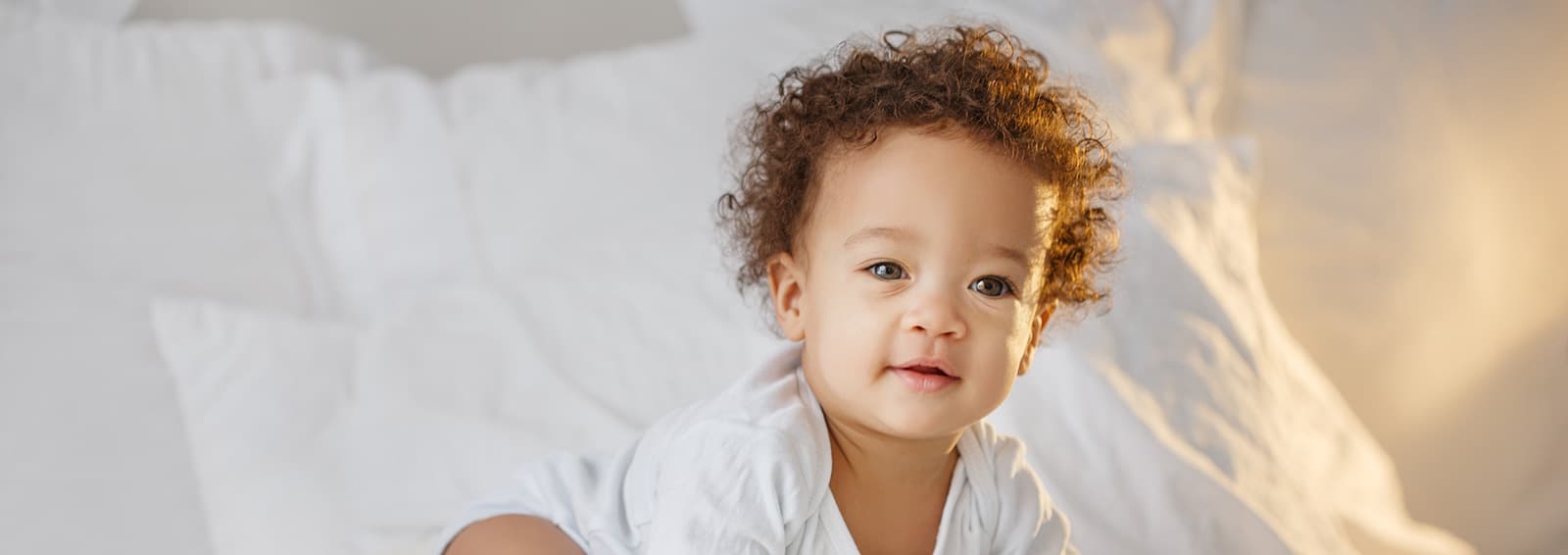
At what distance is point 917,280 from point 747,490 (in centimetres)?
18

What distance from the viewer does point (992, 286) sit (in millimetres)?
925

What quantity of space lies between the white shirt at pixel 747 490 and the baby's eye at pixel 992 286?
0.15 meters

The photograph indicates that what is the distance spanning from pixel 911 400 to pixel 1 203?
134 centimetres

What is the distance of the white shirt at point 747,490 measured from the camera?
0.88 meters

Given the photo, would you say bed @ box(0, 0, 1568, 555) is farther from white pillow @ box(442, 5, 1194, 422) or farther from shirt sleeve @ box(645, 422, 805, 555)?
shirt sleeve @ box(645, 422, 805, 555)

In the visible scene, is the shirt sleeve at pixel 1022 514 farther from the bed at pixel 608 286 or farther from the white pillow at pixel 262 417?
the white pillow at pixel 262 417

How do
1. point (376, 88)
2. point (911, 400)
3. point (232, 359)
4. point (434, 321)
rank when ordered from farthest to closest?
point (376, 88) → point (434, 321) → point (232, 359) → point (911, 400)

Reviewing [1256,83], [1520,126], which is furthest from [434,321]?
[1520,126]

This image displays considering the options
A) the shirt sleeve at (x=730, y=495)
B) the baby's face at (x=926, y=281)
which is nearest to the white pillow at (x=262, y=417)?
the shirt sleeve at (x=730, y=495)

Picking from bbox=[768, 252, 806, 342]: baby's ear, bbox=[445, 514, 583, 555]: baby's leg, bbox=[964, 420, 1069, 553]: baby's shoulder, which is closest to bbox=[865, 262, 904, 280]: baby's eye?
bbox=[768, 252, 806, 342]: baby's ear

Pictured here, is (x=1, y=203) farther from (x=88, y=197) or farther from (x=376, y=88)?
(x=376, y=88)

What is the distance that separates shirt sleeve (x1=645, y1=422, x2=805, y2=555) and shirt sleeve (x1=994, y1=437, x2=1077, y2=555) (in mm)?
208

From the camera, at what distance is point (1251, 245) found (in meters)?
1.68

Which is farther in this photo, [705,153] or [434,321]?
[705,153]
